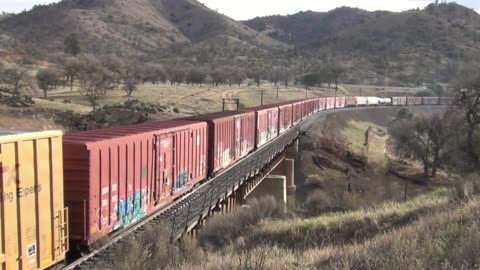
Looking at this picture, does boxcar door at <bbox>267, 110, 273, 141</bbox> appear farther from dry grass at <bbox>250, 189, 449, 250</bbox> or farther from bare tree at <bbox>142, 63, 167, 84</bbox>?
bare tree at <bbox>142, 63, 167, 84</bbox>

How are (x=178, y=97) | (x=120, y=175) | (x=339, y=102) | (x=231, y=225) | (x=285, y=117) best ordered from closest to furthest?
1. (x=120, y=175)
2. (x=231, y=225)
3. (x=285, y=117)
4. (x=178, y=97)
5. (x=339, y=102)

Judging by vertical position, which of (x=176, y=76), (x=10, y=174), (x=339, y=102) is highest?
(x=176, y=76)

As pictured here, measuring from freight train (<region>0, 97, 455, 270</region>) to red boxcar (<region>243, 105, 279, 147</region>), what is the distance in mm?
14118

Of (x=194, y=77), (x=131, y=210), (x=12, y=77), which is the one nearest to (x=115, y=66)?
(x=12, y=77)

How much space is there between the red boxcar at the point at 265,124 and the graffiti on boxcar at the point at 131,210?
18.5 metres

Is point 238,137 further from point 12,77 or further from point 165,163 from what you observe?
point 12,77

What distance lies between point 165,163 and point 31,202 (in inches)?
270

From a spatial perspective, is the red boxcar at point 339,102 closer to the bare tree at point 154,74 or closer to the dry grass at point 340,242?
the bare tree at point 154,74

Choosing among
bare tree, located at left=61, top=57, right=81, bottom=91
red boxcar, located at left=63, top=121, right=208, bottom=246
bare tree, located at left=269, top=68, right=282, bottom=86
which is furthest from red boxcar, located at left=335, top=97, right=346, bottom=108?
red boxcar, located at left=63, top=121, right=208, bottom=246

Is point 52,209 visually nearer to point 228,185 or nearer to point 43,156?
point 43,156

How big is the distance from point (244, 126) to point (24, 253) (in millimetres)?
20322

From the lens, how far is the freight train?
8.18 meters

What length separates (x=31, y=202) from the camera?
8570 millimetres

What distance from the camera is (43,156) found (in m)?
8.96
